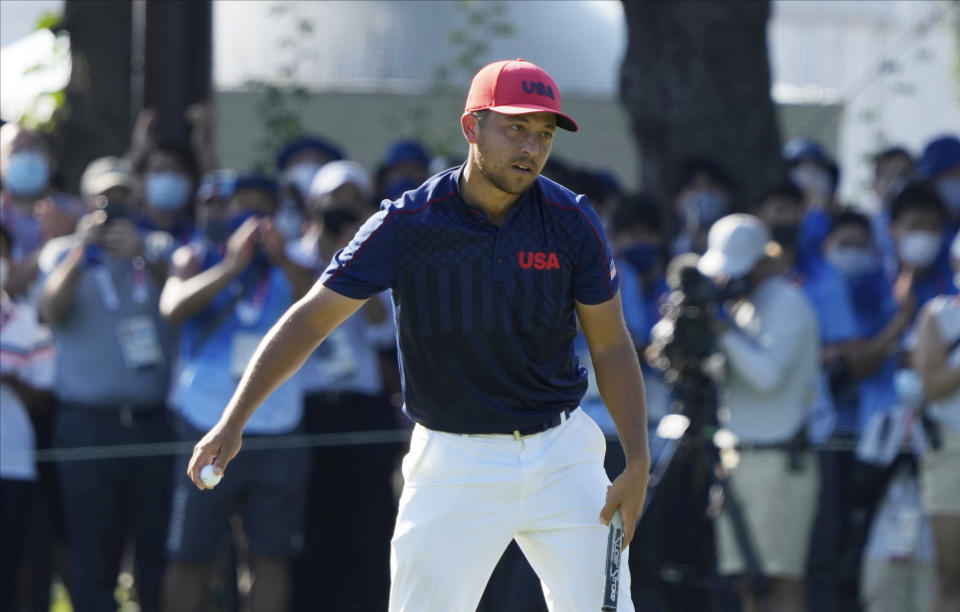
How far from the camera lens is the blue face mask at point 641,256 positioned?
8.01 meters

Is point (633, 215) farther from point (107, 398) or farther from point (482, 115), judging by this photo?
point (482, 115)

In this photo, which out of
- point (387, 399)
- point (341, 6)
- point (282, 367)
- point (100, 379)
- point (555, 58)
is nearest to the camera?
point (282, 367)

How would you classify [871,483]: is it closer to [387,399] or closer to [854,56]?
[387,399]

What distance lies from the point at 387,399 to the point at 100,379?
1.37 meters

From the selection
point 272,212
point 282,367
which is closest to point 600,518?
point 282,367

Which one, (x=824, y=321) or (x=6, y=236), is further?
(x=824, y=321)

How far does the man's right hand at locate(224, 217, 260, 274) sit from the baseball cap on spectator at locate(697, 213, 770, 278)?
199 centimetres

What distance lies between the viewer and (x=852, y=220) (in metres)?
8.18

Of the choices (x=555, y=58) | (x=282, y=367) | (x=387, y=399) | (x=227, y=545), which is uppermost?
(x=555, y=58)

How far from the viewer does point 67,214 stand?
803 cm

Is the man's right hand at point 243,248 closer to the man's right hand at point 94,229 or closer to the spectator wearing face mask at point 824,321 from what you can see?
the man's right hand at point 94,229

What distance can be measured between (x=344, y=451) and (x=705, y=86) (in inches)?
139

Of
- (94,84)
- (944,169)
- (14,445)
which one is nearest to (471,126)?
(14,445)

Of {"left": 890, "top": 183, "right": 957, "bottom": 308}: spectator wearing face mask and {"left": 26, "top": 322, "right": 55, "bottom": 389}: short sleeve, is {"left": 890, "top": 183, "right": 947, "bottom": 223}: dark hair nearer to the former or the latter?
{"left": 890, "top": 183, "right": 957, "bottom": 308}: spectator wearing face mask
